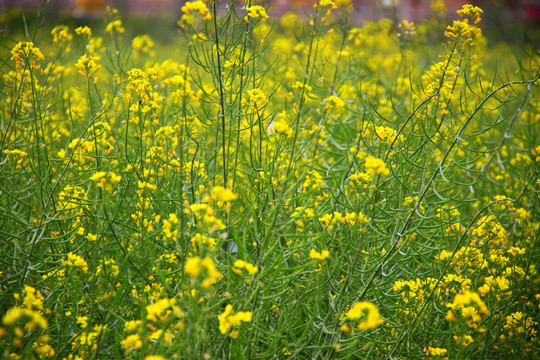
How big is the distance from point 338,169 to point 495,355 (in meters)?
1.33

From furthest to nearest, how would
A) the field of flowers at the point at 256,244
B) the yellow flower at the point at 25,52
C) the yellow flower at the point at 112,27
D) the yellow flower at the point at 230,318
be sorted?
the yellow flower at the point at 112,27 < the yellow flower at the point at 25,52 < the field of flowers at the point at 256,244 < the yellow flower at the point at 230,318

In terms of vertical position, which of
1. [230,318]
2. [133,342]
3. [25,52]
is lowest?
[133,342]

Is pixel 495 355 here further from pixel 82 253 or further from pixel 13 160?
pixel 13 160

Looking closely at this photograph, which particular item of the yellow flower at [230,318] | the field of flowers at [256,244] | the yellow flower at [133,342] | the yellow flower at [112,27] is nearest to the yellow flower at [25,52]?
the field of flowers at [256,244]

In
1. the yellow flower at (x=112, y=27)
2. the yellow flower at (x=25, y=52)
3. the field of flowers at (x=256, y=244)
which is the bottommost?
the field of flowers at (x=256, y=244)

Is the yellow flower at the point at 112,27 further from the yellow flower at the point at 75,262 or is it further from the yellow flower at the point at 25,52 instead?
the yellow flower at the point at 75,262

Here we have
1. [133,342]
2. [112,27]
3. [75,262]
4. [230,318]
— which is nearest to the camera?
[230,318]

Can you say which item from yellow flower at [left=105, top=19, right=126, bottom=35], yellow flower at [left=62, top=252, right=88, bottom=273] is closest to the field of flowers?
yellow flower at [left=62, top=252, right=88, bottom=273]

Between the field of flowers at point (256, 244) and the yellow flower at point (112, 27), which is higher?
the yellow flower at point (112, 27)

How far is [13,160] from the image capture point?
2.42 metres

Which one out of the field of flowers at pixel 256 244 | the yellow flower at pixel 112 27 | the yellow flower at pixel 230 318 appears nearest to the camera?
the yellow flower at pixel 230 318

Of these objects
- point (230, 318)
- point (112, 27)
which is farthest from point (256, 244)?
point (112, 27)

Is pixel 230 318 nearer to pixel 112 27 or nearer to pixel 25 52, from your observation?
pixel 25 52

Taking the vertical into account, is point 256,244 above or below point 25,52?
below
